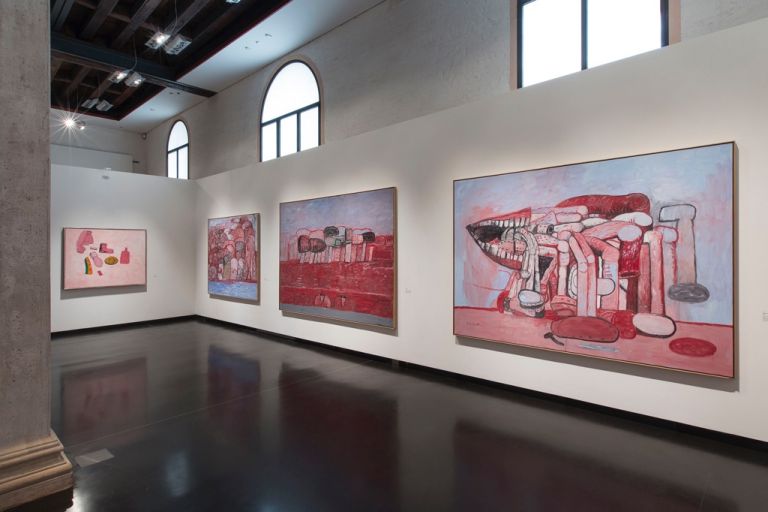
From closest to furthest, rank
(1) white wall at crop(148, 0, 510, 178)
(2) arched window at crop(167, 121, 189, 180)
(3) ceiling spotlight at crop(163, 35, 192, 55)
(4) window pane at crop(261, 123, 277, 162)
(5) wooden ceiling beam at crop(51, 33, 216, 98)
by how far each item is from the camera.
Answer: (1) white wall at crop(148, 0, 510, 178) → (3) ceiling spotlight at crop(163, 35, 192, 55) → (5) wooden ceiling beam at crop(51, 33, 216, 98) → (4) window pane at crop(261, 123, 277, 162) → (2) arched window at crop(167, 121, 189, 180)

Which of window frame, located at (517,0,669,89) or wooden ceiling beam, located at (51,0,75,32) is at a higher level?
wooden ceiling beam, located at (51,0,75,32)

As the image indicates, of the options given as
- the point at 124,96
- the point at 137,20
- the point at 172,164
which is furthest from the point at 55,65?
the point at 172,164

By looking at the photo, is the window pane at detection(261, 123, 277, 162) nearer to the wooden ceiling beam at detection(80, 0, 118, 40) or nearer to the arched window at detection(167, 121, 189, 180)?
the wooden ceiling beam at detection(80, 0, 118, 40)

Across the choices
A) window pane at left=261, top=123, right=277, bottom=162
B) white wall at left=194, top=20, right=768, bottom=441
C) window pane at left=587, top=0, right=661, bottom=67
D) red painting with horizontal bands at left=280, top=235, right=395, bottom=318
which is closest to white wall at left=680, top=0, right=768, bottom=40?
window pane at left=587, top=0, right=661, bottom=67

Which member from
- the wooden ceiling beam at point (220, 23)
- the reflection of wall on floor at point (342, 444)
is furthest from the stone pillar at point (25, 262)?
the wooden ceiling beam at point (220, 23)

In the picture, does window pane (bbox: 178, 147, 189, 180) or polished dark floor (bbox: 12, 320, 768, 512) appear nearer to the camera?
polished dark floor (bbox: 12, 320, 768, 512)

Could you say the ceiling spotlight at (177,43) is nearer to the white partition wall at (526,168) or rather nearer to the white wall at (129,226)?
the white partition wall at (526,168)

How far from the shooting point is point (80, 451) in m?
3.69

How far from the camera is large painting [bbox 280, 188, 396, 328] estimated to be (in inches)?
256

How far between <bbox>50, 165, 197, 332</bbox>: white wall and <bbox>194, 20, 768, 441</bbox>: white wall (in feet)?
16.0

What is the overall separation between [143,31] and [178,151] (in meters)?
4.75

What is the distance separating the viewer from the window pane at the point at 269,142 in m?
10.3

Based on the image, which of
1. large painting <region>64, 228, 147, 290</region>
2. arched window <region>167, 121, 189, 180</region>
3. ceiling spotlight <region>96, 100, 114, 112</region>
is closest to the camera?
large painting <region>64, 228, 147, 290</region>

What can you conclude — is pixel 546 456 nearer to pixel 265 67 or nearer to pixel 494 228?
pixel 494 228
